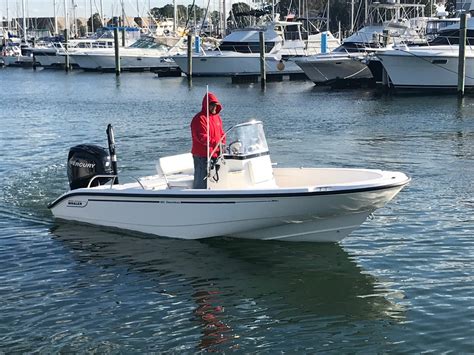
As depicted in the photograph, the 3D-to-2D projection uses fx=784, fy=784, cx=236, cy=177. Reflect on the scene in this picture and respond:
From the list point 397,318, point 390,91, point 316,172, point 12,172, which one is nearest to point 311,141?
point 12,172

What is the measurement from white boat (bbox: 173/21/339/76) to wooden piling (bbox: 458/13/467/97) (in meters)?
19.5

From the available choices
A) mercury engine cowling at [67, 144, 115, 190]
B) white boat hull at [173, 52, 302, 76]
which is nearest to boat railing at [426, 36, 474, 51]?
white boat hull at [173, 52, 302, 76]

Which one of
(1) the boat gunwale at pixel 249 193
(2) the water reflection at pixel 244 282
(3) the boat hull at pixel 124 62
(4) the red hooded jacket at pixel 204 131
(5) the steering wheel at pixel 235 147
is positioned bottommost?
(2) the water reflection at pixel 244 282

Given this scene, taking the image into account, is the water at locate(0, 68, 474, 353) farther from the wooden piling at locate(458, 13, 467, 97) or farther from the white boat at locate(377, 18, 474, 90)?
the white boat at locate(377, 18, 474, 90)

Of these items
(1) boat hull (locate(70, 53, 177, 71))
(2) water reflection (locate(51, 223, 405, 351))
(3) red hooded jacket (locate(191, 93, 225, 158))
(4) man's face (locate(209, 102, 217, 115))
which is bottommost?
(2) water reflection (locate(51, 223, 405, 351))

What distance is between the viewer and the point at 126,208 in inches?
472

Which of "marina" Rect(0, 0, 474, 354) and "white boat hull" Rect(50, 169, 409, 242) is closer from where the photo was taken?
"marina" Rect(0, 0, 474, 354)

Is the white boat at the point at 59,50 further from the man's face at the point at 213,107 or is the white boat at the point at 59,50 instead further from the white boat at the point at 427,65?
the man's face at the point at 213,107

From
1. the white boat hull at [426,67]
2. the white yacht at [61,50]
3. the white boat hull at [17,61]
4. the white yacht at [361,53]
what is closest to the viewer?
the white boat hull at [426,67]

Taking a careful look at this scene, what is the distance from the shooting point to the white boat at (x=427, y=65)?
38969 mm

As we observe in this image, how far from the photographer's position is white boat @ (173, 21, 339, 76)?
55750 mm

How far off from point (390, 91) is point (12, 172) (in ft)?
90.7

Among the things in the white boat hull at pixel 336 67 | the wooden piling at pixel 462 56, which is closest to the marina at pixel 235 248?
the wooden piling at pixel 462 56

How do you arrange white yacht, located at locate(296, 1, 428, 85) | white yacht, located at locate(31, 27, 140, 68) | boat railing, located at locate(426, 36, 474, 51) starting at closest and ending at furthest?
boat railing, located at locate(426, 36, 474, 51), white yacht, located at locate(296, 1, 428, 85), white yacht, located at locate(31, 27, 140, 68)
